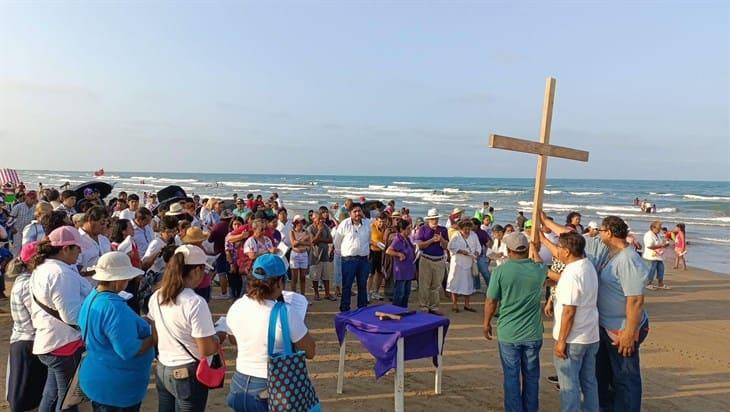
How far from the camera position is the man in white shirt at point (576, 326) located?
4102 millimetres

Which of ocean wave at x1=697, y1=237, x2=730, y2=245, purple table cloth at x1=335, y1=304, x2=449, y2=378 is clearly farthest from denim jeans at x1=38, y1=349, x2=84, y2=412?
ocean wave at x1=697, y1=237, x2=730, y2=245

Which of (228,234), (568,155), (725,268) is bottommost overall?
(725,268)

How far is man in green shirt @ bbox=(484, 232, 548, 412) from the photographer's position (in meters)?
4.26

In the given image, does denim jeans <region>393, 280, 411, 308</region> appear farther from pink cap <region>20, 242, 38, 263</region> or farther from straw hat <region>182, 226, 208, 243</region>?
pink cap <region>20, 242, 38, 263</region>

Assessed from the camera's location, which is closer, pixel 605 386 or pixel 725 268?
pixel 605 386

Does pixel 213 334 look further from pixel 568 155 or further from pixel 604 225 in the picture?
pixel 568 155

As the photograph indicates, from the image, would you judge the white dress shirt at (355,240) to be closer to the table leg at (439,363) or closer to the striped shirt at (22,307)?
the table leg at (439,363)

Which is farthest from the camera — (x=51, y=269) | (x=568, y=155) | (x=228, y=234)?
(x=228, y=234)

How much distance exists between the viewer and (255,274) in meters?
2.86

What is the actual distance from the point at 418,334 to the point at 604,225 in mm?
1940

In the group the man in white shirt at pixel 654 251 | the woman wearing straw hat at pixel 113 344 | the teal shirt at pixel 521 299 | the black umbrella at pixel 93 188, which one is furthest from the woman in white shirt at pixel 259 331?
the black umbrella at pixel 93 188

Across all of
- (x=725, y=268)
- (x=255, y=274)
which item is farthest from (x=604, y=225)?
(x=725, y=268)

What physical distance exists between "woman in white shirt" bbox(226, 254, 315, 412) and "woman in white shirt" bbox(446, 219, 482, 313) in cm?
610

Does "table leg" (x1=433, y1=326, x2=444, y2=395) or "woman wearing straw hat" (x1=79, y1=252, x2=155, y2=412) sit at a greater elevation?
"woman wearing straw hat" (x1=79, y1=252, x2=155, y2=412)
